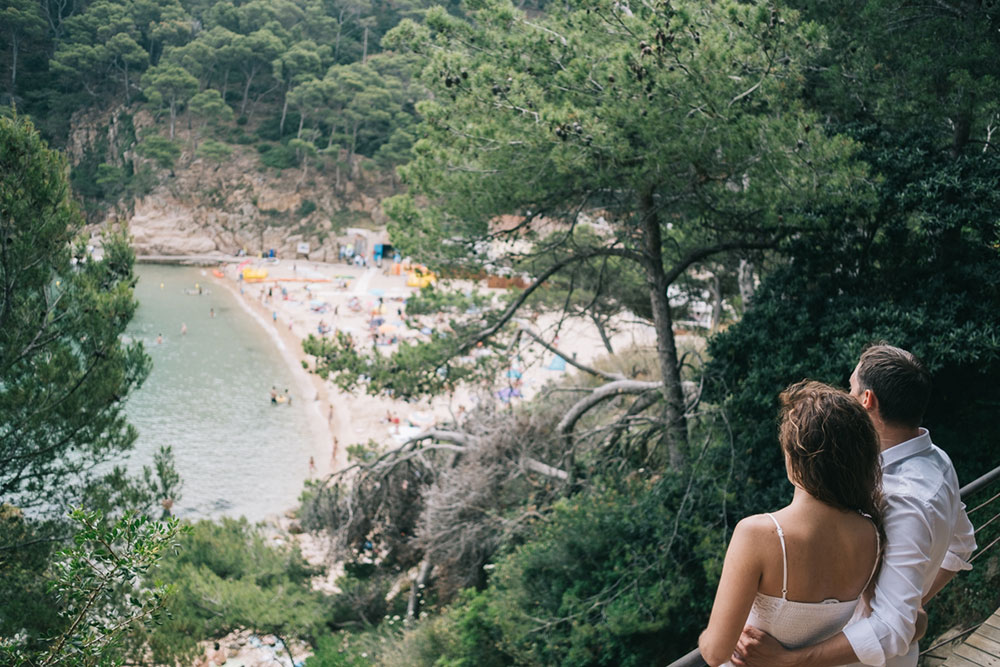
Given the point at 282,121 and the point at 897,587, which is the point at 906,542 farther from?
the point at 282,121

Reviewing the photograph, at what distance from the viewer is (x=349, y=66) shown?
4612 cm

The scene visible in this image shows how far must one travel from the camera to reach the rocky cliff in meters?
46.7

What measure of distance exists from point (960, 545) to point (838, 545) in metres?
0.56

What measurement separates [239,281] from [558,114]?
1557 inches

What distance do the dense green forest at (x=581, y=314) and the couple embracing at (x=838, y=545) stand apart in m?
2.60

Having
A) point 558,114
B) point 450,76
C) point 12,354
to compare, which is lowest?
point 12,354

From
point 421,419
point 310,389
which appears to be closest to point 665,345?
point 421,419

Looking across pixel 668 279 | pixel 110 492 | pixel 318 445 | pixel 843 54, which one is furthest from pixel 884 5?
pixel 318 445

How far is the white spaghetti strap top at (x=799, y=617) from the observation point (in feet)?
4.45

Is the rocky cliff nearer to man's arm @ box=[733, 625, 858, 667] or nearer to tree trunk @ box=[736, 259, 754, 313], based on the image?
tree trunk @ box=[736, 259, 754, 313]

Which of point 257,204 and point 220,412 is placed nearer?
point 220,412

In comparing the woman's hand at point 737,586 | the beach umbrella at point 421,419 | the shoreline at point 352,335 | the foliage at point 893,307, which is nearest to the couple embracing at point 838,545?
the woman's hand at point 737,586

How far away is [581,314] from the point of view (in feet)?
27.0

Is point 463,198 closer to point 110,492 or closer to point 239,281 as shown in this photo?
point 110,492
